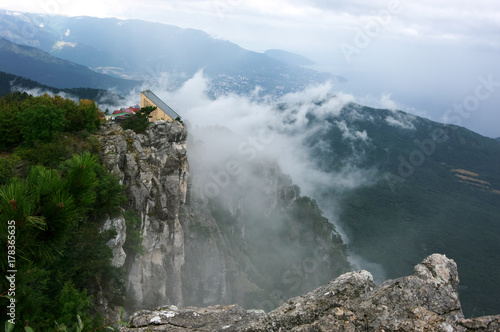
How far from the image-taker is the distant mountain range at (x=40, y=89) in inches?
2985

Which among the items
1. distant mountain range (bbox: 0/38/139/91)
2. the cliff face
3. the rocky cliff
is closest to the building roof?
the rocky cliff

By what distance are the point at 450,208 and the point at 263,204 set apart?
87.3 m

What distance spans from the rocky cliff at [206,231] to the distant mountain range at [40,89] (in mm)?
46504

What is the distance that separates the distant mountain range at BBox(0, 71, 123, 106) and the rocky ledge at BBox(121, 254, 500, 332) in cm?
8354

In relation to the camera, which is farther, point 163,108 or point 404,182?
point 404,182

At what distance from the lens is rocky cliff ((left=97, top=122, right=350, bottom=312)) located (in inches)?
931

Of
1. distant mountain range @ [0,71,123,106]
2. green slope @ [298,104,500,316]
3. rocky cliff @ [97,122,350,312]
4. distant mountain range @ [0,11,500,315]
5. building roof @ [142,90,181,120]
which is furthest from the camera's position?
distant mountain range @ [0,11,500,315]

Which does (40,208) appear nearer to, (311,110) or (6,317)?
(6,317)

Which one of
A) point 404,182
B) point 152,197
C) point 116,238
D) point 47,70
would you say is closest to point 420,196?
point 404,182

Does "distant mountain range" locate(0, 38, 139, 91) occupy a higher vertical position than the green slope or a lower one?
higher

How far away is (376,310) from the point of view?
449 centimetres

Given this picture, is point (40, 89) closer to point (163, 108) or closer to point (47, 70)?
point (163, 108)

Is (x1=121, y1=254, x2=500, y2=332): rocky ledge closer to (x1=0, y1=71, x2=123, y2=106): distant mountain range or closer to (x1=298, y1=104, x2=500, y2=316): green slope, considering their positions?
(x1=298, y1=104, x2=500, y2=316): green slope

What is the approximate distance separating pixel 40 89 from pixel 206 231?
73.9 meters
